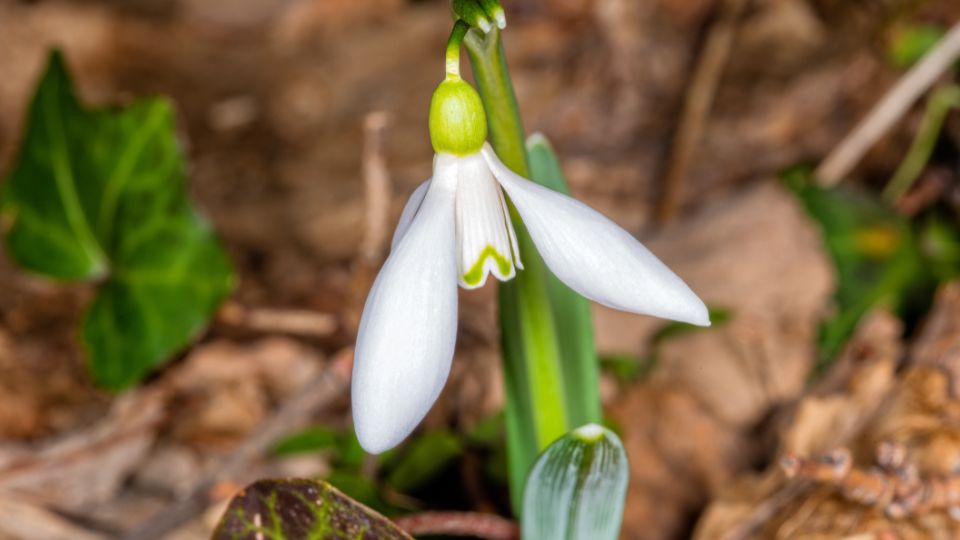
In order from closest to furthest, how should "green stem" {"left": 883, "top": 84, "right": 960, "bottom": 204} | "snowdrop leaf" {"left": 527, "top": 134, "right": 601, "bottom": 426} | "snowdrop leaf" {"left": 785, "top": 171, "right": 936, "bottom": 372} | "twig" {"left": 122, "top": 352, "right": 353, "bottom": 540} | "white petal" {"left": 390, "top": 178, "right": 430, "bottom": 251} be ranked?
"white petal" {"left": 390, "top": 178, "right": 430, "bottom": 251}
"snowdrop leaf" {"left": 527, "top": 134, "right": 601, "bottom": 426}
"twig" {"left": 122, "top": 352, "right": 353, "bottom": 540}
"snowdrop leaf" {"left": 785, "top": 171, "right": 936, "bottom": 372}
"green stem" {"left": 883, "top": 84, "right": 960, "bottom": 204}

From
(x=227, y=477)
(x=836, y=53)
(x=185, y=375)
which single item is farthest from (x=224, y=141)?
(x=836, y=53)

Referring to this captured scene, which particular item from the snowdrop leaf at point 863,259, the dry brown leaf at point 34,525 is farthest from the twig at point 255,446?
the snowdrop leaf at point 863,259

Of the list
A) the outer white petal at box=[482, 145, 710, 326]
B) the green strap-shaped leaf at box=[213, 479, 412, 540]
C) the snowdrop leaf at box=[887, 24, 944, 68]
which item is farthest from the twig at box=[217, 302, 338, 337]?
the snowdrop leaf at box=[887, 24, 944, 68]

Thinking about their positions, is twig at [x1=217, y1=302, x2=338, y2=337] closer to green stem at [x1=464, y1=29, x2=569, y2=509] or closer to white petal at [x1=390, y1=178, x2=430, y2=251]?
green stem at [x1=464, y1=29, x2=569, y2=509]

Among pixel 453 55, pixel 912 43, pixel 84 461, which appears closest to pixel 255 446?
pixel 84 461

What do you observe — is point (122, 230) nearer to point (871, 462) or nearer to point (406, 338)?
point (406, 338)

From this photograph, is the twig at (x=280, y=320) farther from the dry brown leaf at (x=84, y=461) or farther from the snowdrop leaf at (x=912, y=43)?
the snowdrop leaf at (x=912, y=43)
